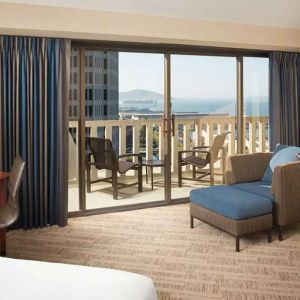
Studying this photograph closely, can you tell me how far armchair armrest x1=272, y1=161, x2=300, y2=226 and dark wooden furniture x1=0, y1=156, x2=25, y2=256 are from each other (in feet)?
7.03

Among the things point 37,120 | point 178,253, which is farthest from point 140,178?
point 178,253

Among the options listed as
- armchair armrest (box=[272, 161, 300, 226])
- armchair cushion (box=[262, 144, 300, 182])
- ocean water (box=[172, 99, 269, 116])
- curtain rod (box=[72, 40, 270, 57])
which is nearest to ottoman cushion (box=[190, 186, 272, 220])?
armchair armrest (box=[272, 161, 300, 226])

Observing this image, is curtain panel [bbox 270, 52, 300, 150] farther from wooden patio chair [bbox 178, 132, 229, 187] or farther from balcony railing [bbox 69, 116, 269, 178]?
wooden patio chair [bbox 178, 132, 229, 187]

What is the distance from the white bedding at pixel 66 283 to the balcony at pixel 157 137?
8.73 ft

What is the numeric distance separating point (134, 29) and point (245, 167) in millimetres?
1854

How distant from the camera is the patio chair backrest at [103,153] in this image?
4.35 m

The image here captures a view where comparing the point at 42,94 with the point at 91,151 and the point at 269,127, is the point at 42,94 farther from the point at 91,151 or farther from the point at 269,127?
the point at 269,127

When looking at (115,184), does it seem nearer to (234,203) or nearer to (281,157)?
(234,203)

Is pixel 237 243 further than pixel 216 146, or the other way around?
pixel 216 146

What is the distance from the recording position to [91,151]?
14.2 ft

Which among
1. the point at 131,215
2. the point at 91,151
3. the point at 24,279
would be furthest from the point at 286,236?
the point at 24,279

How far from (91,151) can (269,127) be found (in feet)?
7.91

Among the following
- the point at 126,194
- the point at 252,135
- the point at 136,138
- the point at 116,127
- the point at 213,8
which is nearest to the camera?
the point at 213,8

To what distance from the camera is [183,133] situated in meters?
5.30
